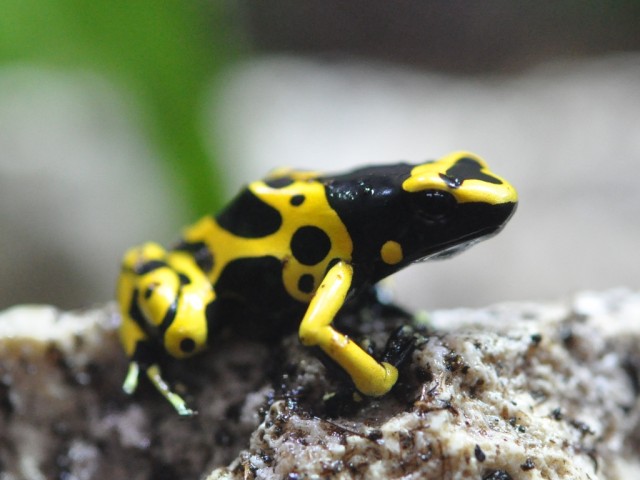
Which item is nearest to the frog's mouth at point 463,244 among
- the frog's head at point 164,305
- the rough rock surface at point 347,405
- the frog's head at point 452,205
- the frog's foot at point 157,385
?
the frog's head at point 452,205

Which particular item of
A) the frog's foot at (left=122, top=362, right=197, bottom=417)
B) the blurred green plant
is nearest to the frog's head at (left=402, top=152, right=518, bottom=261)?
the frog's foot at (left=122, top=362, right=197, bottom=417)

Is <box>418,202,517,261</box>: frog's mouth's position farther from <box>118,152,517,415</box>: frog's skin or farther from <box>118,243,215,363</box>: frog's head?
<box>118,243,215,363</box>: frog's head

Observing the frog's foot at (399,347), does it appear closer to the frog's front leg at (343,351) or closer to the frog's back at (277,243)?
the frog's front leg at (343,351)

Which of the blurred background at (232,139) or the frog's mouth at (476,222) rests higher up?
the frog's mouth at (476,222)

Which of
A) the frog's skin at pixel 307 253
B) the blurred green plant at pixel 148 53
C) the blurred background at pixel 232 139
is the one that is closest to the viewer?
the frog's skin at pixel 307 253

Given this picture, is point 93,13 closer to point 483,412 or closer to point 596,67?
point 483,412

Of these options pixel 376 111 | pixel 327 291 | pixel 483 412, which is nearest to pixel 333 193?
pixel 327 291
